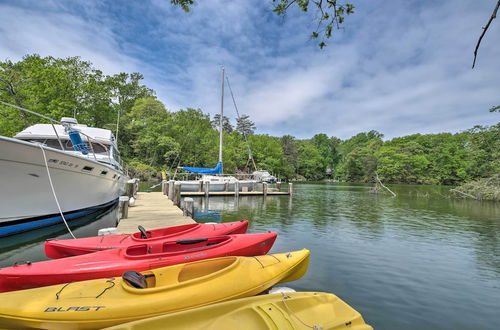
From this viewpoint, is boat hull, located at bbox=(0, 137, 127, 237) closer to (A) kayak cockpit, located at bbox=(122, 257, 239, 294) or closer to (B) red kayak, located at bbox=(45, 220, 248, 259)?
(B) red kayak, located at bbox=(45, 220, 248, 259)

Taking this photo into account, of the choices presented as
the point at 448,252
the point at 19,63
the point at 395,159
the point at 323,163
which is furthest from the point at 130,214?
the point at 323,163

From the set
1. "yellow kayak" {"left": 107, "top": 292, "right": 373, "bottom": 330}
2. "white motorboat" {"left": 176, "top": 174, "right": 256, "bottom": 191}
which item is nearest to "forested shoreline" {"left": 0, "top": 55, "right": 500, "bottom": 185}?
"white motorboat" {"left": 176, "top": 174, "right": 256, "bottom": 191}

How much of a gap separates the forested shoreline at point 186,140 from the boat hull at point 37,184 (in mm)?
24044

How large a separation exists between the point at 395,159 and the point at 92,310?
70.7 metres

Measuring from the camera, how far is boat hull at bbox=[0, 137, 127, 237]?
22.4 feet

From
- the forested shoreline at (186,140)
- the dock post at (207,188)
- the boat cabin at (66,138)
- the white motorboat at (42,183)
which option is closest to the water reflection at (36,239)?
the white motorboat at (42,183)

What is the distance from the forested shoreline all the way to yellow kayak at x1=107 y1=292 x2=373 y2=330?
32.3 m

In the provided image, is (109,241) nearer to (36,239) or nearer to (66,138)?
(36,239)

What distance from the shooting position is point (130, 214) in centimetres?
966

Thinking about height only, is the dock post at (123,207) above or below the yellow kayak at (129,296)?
above

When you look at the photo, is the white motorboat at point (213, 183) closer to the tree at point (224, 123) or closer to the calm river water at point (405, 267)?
the calm river water at point (405, 267)

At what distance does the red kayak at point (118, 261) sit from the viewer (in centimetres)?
380

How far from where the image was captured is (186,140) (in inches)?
1919

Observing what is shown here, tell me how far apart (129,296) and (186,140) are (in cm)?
4727
